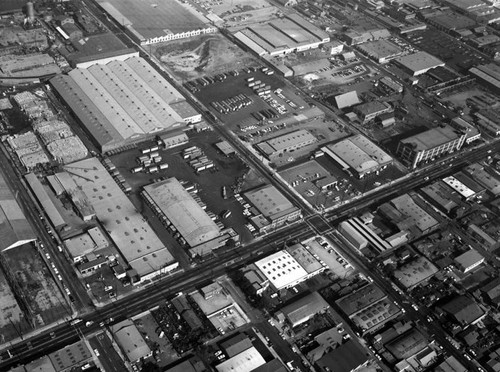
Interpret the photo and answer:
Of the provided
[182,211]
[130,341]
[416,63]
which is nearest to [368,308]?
[182,211]

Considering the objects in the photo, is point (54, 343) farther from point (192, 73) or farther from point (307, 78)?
point (307, 78)

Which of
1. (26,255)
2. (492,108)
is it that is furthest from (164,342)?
(492,108)

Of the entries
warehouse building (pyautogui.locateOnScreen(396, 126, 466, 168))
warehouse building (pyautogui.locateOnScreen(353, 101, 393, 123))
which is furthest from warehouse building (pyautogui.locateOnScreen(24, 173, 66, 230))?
warehouse building (pyautogui.locateOnScreen(353, 101, 393, 123))

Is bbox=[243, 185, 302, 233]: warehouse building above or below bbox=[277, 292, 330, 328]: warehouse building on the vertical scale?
above

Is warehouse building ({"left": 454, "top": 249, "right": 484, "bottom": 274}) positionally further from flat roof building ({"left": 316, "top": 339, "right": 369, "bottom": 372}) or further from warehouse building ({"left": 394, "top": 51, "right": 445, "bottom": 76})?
warehouse building ({"left": 394, "top": 51, "right": 445, "bottom": 76})

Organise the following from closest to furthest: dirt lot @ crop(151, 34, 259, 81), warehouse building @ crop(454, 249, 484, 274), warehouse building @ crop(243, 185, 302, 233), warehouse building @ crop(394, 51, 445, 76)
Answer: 1. warehouse building @ crop(454, 249, 484, 274)
2. warehouse building @ crop(243, 185, 302, 233)
3. dirt lot @ crop(151, 34, 259, 81)
4. warehouse building @ crop(394, 51, 445, 76)

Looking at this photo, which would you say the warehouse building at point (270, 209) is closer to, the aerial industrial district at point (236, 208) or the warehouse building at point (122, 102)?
the aerial industrial district at point (236, 208)

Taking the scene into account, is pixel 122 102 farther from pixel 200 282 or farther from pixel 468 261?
pixel 468 261
